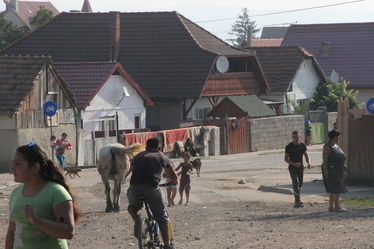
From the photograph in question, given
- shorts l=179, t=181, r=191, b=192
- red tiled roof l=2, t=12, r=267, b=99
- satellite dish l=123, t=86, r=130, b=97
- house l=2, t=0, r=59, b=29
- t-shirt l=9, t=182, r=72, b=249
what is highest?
house l=2, t=0, r=59, b=29

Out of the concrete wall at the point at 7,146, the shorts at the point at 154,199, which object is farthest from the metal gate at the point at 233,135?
the shorts at the point at 154,199

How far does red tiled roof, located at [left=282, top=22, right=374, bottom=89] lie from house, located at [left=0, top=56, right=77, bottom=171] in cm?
3999

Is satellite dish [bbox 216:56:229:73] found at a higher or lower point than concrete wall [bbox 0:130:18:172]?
higher

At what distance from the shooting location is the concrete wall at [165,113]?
182 feet

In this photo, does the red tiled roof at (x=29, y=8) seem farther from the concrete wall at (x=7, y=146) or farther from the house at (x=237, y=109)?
the concrete wall at (x=7, y=146)

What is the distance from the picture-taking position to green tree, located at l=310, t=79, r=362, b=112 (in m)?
63.9

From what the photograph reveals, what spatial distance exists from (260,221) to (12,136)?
19.0 meters

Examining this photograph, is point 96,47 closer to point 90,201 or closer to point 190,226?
point 90,201

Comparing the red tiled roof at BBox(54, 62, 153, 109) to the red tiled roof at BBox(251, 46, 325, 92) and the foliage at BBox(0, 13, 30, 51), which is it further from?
the foliage at BBox(0, 13, 30, 51)

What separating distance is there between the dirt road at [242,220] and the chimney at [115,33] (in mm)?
27976

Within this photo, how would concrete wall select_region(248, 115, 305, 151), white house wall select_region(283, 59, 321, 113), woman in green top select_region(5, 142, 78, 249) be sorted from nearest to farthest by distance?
1. woman in green top select_region(5, 142, 78, 249)
2. concrete wall select_region(248, 115, 305, 151)
3. white house wall select_region(283, 59, 321, 113)

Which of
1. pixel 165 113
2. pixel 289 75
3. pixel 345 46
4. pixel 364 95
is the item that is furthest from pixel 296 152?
pixel 345 46

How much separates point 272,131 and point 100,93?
1040 cm

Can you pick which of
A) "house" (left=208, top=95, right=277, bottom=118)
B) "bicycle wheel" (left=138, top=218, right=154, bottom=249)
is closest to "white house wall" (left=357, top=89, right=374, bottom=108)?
"house" (left=208, top=95, right=277, bottom=118)
